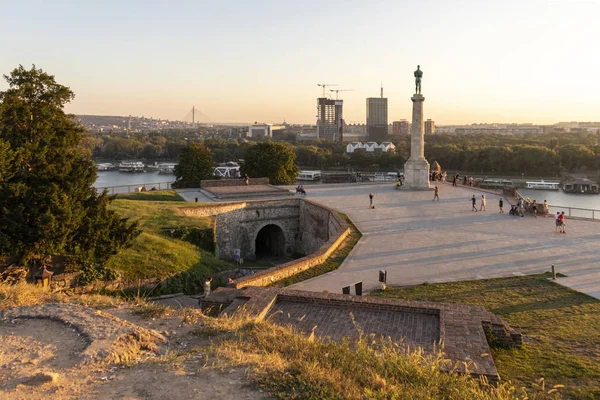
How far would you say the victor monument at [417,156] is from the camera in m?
28.4

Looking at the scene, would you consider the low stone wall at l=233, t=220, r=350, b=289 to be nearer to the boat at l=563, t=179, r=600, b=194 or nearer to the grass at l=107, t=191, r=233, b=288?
the grass at l=107, t=191, r=233, b=288

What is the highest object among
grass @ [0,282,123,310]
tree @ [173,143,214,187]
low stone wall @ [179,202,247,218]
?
tree @ [173,143,214,187]

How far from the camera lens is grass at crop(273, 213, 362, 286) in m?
11.4

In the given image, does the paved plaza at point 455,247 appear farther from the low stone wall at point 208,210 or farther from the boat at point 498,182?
the boat at point 498,182

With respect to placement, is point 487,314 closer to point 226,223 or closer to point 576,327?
point 576,327

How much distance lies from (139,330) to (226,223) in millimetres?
15980

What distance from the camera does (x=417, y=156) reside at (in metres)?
28.9

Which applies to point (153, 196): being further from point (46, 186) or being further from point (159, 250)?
point (46, 186)

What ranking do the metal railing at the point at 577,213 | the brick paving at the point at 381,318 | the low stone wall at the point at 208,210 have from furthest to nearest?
the low stone wall at the point at 208,210 → the metal railing at the point at 577,213 → the brick paving at the point at 381,318

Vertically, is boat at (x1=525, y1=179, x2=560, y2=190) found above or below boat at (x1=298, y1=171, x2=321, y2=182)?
below

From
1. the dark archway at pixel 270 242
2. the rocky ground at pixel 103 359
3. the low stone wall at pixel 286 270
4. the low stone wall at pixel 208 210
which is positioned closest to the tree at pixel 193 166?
the dark archway at pixel 270 242

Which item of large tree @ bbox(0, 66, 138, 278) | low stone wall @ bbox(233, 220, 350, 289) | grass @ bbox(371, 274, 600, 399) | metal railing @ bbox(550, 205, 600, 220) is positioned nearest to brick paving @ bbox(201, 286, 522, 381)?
grass @ bbox(371, 274, 600, 399)

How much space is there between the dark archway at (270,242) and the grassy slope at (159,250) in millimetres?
5034

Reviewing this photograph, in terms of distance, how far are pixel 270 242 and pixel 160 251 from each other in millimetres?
10118
